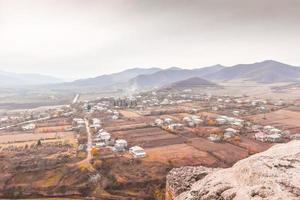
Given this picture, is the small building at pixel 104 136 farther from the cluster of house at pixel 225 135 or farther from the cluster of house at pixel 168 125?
the cluster of house at pixel 225 135

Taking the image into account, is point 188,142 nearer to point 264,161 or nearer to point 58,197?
point 58,197

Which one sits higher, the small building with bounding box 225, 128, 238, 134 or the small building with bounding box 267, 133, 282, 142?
the small building with bounding box 225, 128, 238, 134

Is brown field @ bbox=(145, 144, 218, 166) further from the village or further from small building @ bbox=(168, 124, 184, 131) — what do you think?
small building @ bbox=(168, 124, 184, 131)

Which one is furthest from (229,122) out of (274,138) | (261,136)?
(274,138)

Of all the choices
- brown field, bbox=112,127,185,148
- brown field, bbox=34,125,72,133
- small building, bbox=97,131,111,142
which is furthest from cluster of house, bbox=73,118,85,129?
small building, bbox=97,131,111,142

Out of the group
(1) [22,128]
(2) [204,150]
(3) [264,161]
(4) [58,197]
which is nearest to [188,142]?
(2) [204,150]
